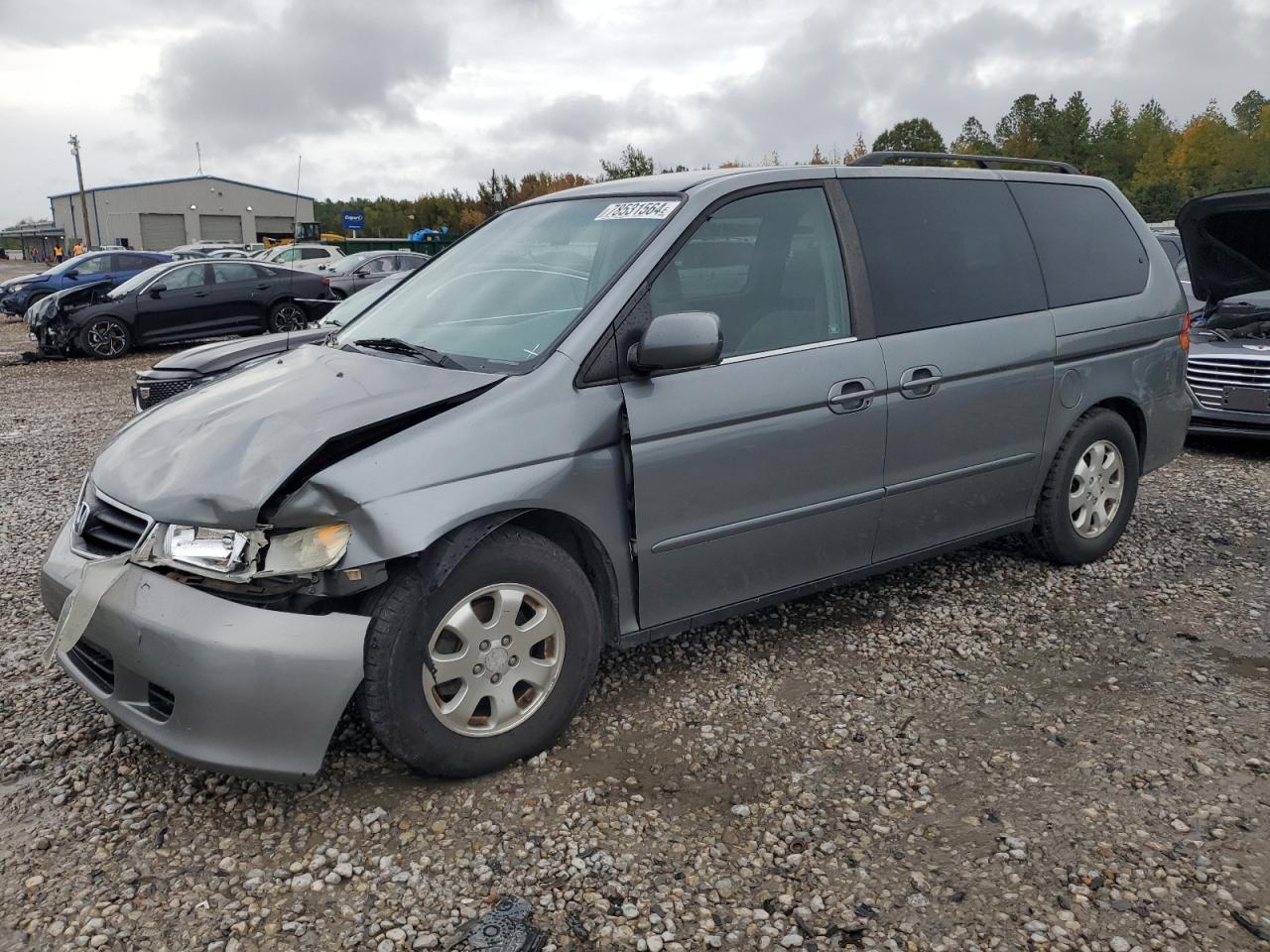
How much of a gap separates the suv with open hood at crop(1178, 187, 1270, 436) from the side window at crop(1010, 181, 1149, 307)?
4.15ft

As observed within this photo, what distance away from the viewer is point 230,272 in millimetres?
16312

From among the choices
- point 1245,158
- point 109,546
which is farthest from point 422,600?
point 1245,158

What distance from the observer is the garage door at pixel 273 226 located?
76244 mm

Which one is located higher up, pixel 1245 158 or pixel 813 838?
pixel 1245 158

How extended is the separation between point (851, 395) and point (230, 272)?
1490cm

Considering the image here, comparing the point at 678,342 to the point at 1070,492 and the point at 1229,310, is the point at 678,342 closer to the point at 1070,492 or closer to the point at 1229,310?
the point at 1070,492

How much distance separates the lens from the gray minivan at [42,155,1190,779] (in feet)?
9.05

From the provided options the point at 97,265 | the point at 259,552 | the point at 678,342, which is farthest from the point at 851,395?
the point at 97,265

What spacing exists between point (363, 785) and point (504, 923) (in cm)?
81

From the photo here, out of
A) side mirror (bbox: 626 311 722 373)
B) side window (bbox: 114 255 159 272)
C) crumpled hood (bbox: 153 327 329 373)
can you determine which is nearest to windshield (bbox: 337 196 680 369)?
side mirror (bbox: 626 311 722 373)

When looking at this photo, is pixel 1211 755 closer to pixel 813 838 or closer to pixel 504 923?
pixel 813 838

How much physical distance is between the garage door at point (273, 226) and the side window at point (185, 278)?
64.1 m

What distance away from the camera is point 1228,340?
7805mm

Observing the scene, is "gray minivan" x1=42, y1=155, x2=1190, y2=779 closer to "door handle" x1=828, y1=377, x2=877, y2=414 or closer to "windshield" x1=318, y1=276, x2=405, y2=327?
"door handle" x1=828, y1=377, x2=877, y2=414
